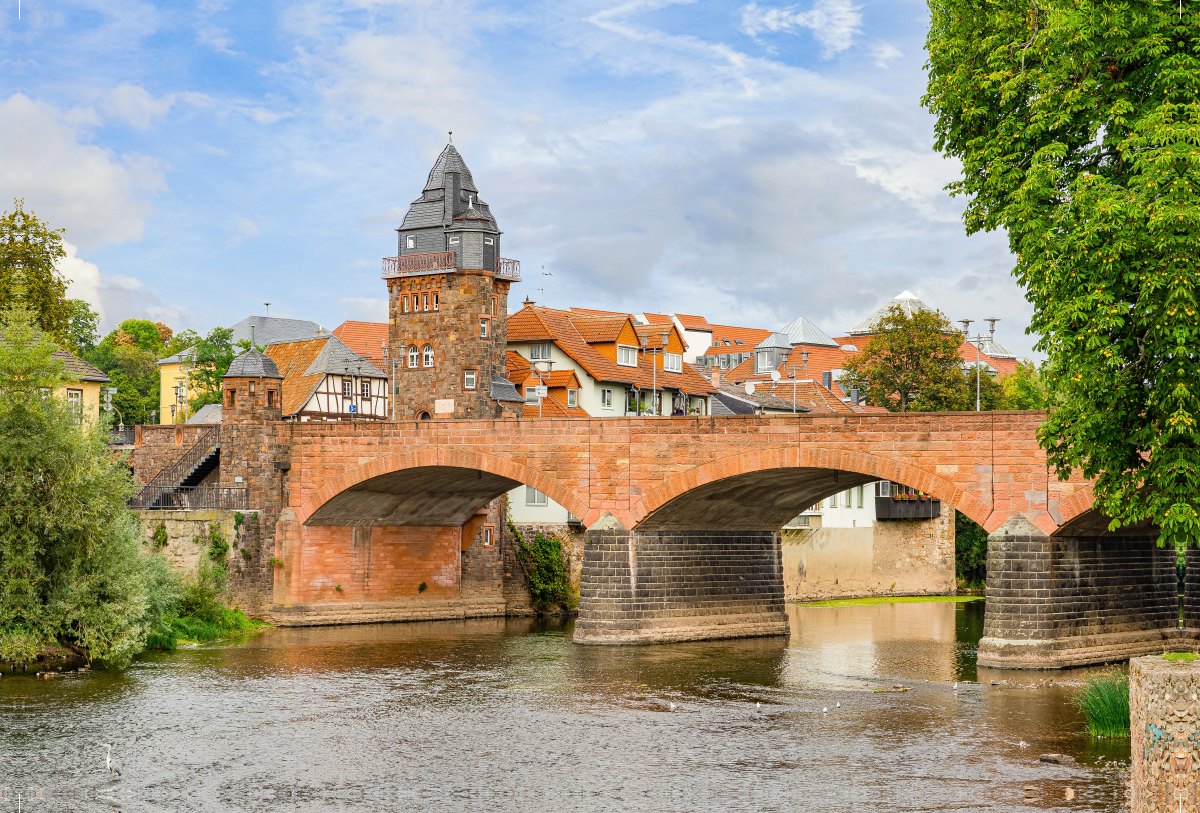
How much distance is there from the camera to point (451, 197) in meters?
53.7

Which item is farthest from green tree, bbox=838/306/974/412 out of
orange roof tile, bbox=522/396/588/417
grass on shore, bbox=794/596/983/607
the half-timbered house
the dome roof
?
the dome roof

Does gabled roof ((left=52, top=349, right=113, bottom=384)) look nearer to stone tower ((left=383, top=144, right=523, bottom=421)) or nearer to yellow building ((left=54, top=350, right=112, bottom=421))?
yellow building ((left=54, top=350, right=112, bottom=421))

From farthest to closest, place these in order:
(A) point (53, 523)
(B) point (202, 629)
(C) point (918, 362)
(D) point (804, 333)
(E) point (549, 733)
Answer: (D) point (804, 333) → (C) point (918, 362) → (B) point (202, 629) → (A) point (53, 523) → (E) point (549, 733)

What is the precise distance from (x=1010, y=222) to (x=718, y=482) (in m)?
16.6

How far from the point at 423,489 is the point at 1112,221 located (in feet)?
97.3

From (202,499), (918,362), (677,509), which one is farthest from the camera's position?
(918,362)

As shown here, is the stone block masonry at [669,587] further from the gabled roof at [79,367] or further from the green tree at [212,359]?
the green tree at [212,359]

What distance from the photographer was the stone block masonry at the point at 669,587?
3709cm

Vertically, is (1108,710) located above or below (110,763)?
above

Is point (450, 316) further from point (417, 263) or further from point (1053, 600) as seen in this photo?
point (1053, 600)

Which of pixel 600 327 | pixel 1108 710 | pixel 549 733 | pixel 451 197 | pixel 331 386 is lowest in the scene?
pixel 549 733

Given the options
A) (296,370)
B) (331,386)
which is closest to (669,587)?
(331,386)

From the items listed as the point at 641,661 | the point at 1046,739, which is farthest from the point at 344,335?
the point at 1046,739

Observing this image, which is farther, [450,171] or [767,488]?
[450,171]
